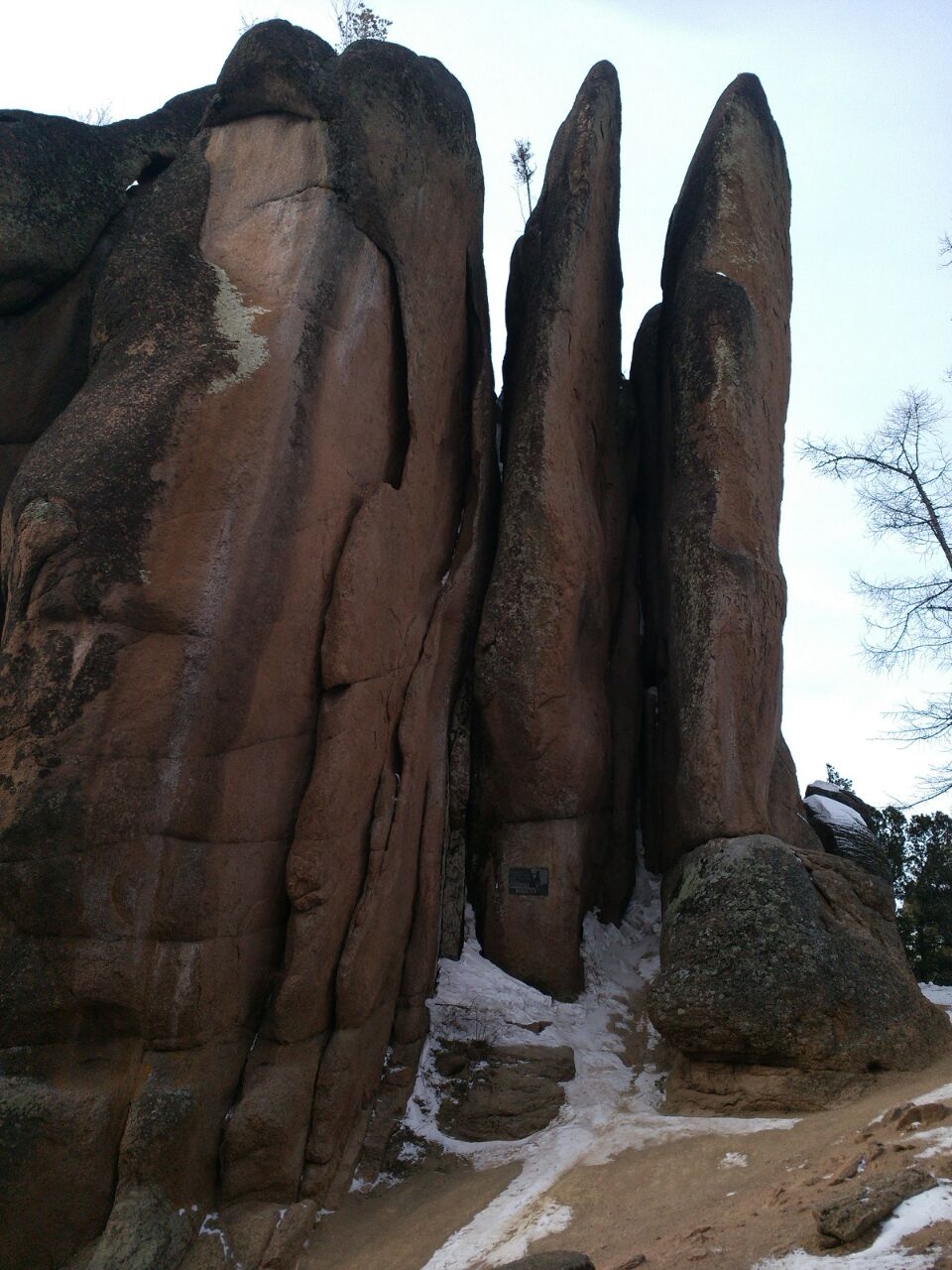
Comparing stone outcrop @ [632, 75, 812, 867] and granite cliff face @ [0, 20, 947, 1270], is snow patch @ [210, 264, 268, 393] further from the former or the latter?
stone outcrop @ [632, 75, 812, 867]

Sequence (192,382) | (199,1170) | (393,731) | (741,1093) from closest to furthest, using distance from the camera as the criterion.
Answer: (199,1170) < (741,1093) < (192,382) < (393,731)

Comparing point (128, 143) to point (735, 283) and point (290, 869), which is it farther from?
point (290, 869)

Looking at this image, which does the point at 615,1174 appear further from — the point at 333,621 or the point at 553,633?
the point at 553,633

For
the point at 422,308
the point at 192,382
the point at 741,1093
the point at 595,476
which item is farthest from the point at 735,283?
the point at 741,1093

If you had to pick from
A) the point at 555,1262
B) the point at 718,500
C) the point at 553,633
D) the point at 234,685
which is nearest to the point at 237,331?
the point at 234,685

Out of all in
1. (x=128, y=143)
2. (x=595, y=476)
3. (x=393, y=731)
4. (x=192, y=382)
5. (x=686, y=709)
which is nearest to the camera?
(x=192, y=382)

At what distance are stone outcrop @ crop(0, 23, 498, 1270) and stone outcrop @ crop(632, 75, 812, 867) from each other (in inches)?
79.9

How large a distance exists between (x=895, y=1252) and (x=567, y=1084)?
4.06m

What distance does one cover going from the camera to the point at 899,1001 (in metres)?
7.15

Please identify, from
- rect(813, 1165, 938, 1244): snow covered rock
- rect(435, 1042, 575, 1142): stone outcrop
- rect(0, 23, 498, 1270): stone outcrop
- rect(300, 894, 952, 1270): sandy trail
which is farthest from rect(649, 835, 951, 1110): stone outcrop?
rect(813, 1165, 938, 1244): snow covered rock

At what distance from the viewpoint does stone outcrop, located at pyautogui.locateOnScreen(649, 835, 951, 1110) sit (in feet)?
22.3

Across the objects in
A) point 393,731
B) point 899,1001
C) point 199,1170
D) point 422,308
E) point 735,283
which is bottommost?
point 199,1170

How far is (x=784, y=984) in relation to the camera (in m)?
6.98

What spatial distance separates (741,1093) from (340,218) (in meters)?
7.06
